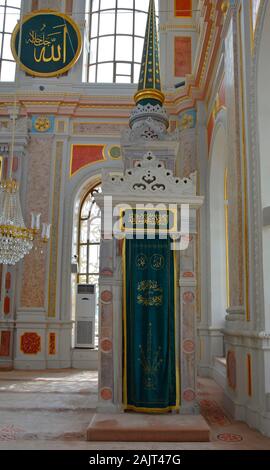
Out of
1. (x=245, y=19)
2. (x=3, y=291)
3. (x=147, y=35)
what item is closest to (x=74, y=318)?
(x=3, y=291)

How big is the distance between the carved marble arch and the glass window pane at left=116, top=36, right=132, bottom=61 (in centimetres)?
314

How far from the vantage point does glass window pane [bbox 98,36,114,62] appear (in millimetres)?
8922

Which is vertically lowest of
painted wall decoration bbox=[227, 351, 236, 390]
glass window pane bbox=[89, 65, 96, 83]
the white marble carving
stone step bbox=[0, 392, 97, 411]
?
stone step bbox=[0, 392, 97, 411]

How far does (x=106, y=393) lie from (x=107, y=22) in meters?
7.45

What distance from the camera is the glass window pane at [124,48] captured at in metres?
8.95

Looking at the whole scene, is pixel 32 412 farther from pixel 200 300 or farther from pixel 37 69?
pixel 37 69

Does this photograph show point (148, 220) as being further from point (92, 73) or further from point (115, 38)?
point (115, 38)

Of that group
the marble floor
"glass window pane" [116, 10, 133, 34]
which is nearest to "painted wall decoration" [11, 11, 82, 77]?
"glass window pane" [116, 10, 133, 34]

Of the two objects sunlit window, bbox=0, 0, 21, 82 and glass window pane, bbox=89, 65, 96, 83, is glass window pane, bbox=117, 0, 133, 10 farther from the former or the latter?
sunlit window, bbox=0, 0, 21, 82

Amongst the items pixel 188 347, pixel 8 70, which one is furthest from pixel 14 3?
pixel 188 347

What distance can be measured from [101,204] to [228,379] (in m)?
2.19

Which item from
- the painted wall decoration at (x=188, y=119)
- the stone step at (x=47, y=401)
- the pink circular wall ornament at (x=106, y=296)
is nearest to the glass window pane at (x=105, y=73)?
the painted wall decoration at (x=188, y=119)

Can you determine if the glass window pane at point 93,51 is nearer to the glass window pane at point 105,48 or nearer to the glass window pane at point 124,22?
the glass window pane at point 105,48

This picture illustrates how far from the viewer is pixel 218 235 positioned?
7121 mm
